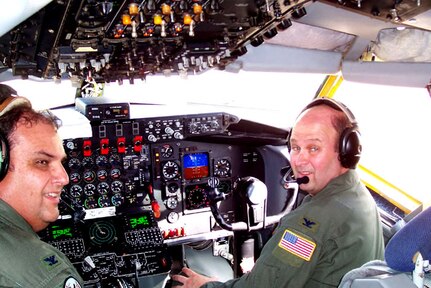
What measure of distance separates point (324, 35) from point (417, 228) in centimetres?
303

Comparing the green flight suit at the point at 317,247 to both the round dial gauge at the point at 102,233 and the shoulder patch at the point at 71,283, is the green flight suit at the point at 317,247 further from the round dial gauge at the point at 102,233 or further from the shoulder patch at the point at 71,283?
the round dial gauge at the point at 102,233

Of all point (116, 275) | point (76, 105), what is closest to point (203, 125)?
point (76, 105)

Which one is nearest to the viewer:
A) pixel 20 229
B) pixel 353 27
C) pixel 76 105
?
pixel 20 229

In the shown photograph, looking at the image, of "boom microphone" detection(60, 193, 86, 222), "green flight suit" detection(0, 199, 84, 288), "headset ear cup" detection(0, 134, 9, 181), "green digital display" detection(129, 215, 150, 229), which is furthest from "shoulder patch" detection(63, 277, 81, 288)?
"green digital display" detection(129, 215, 150, 229)

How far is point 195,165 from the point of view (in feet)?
15.4

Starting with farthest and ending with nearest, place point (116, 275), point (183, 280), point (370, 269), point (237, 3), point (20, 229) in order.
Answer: point (116, 275)
point (183, 280)
point (237, 3)
point (20, 229)
point (370, 269)

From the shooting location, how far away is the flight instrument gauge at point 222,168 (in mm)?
4762

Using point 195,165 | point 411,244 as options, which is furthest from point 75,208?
point 411,244

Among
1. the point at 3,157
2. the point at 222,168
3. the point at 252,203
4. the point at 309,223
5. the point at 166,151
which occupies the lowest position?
the point at 252,203

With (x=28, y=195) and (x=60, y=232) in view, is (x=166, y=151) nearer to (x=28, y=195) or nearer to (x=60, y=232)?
(x=60, y=232)

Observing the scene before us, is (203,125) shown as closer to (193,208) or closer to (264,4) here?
(193,208)

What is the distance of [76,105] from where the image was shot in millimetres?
4457

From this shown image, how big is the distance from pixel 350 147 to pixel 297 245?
1.59ft

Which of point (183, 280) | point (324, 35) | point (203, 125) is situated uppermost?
point (324, 35)
